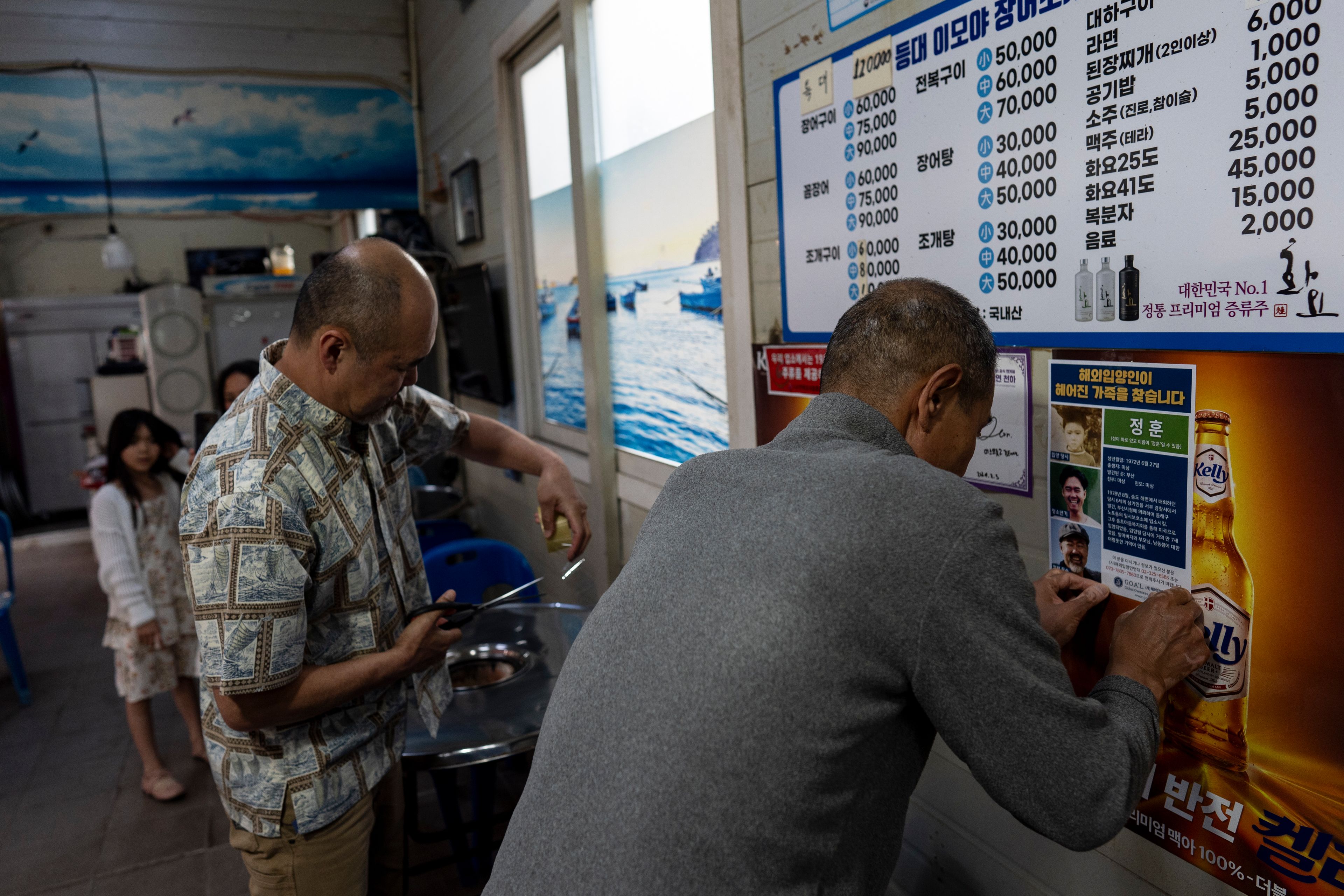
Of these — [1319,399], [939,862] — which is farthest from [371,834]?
[1319,399]

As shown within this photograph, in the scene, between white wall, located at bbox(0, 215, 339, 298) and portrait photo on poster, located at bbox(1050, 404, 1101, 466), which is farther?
white wall, located at bbox(0, 215, 339, 298)

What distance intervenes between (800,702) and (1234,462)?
689 mm

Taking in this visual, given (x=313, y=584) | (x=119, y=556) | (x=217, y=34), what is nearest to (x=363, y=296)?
(x=313, y=584)

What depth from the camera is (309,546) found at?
1.49 m

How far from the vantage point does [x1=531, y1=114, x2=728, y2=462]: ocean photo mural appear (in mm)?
2570

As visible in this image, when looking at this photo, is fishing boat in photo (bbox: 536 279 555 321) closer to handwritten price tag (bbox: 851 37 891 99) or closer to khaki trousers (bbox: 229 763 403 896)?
handwritten price tag (bbox: 851 37 891 99)

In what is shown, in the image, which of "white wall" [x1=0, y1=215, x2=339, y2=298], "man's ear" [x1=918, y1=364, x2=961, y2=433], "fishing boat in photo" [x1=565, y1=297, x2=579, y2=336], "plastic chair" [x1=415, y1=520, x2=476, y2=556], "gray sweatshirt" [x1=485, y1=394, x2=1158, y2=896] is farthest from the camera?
"white wall" [x1=0, y1=215, x2=339, y2=298]

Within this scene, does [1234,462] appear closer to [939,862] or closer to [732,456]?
[732,456]

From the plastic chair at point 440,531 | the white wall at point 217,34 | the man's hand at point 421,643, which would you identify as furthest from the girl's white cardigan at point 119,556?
the white wall at point 217,34

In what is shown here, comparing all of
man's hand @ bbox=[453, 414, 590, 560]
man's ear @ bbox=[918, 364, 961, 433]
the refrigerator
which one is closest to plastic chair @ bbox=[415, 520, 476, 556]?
man's hand @ bbox=[453, 414, 590, 560]

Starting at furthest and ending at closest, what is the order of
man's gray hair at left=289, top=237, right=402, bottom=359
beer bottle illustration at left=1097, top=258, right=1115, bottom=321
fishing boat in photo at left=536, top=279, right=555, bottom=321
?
fishing boat in photo at left=536, top=279, right=555, bottom=321, man's gray hair at left=289, top=237, right=402, bottom=359, beer bottle illustration at left=1097, top=258, right=1115, bottom=321

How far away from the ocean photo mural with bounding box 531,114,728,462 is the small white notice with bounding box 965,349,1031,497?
3.49ft

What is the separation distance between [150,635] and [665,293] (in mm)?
2559

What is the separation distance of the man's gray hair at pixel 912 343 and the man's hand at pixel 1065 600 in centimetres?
38
